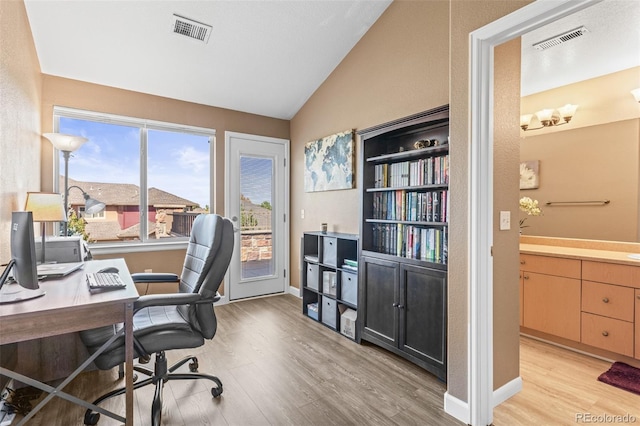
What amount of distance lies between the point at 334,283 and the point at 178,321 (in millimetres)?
1700

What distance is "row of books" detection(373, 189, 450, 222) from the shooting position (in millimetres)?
2453

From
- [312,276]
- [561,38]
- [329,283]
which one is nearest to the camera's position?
[561,38]

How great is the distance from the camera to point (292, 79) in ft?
12.5

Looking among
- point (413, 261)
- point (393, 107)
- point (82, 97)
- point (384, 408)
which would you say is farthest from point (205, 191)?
point (384, 408)

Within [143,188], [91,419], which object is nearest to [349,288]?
[91,419]

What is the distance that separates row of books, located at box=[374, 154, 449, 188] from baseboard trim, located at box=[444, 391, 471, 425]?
1388 mm

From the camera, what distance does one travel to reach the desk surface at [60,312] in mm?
Answer: 1290

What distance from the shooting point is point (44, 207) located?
2201mm

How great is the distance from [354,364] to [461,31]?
2.40 metres

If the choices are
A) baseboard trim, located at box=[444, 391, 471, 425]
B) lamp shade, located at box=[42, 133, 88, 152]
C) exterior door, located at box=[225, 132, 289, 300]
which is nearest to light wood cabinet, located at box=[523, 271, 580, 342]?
baseboard trim, located at box=[444, 391, 471, 425]

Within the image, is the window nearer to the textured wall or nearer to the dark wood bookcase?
the textured wall

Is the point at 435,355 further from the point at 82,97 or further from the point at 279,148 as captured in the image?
the point at 82,97

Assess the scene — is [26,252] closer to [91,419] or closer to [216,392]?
[91,419]

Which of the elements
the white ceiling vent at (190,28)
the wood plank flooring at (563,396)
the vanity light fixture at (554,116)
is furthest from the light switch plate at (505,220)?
the white ceiling vent at (190,28)
